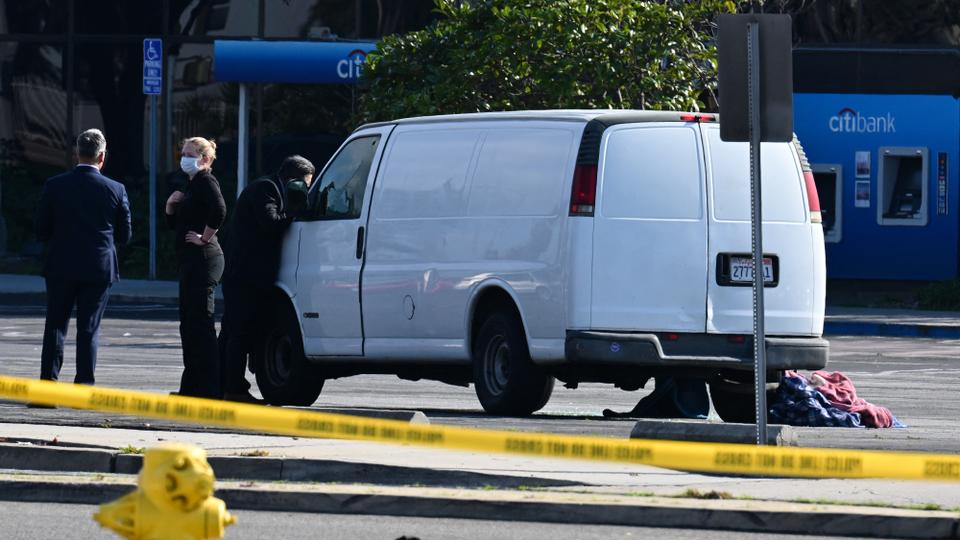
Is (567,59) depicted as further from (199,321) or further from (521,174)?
(199,321)

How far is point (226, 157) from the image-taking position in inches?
1190

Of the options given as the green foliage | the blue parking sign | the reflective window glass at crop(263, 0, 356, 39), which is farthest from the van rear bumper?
the reflective window glass at crop(263, 0, 356, 39)

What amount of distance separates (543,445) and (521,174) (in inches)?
224

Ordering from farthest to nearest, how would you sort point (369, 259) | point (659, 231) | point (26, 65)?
1. point (26, 65)
2. point (369, 259)
3. point (659, 231)

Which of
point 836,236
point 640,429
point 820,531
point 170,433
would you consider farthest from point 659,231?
point 836,236

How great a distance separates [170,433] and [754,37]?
3885 mm

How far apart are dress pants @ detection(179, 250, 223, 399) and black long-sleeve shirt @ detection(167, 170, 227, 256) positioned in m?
0.09

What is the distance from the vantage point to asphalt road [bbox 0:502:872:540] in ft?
26.7

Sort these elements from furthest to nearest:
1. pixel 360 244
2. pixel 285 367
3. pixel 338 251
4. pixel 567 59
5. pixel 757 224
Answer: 1. pixel 567 59
2. pixel 285 367
3. pixel 338 251
4. pixel 360 244
5. pixel 757 224

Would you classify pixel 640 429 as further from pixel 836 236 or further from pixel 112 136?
pixel 112 136

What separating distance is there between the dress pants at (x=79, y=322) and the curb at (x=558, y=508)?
144 inches

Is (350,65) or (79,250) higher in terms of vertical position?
(350,65)

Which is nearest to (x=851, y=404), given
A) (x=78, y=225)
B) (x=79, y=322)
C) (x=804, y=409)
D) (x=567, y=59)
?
(x=804, y=409)

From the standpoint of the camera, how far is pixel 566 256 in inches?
477
